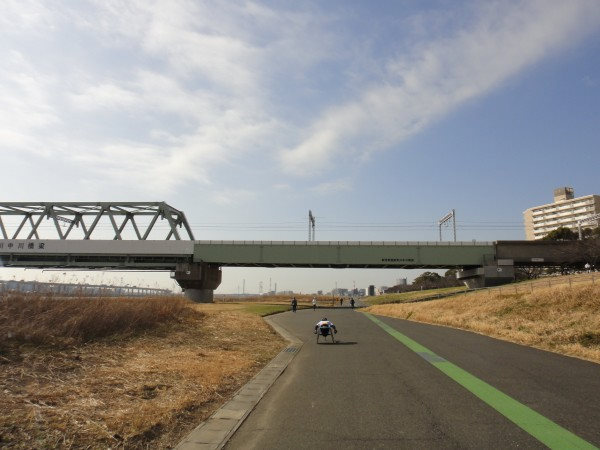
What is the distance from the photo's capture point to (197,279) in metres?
64.4

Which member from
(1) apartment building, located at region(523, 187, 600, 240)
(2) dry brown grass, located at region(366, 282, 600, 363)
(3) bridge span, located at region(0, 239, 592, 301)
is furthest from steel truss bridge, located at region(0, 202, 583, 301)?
(1) apartment building, located at region(523, 187, 600, 240)

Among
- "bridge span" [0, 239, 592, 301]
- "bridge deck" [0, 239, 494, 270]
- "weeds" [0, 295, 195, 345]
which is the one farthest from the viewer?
"bridge deck" [0, 239, 494, 270]

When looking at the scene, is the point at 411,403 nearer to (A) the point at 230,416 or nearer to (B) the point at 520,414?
(B) the point at 520,414

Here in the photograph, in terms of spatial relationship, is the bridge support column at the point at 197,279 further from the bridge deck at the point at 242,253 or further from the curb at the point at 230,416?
the curb at the point at 230,416

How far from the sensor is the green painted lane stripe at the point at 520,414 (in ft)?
17.0

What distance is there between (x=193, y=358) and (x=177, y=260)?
2291 inches

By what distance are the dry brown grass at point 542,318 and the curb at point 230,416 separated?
9735 millimetres

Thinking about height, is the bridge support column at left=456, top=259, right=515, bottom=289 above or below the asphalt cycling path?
above

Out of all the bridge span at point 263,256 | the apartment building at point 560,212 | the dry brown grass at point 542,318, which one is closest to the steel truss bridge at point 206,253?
the bridge span at point 263,256

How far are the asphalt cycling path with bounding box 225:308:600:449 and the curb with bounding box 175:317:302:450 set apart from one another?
155 millimetres

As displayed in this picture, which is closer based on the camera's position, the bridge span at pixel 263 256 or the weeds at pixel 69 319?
the weeds at pixel 69 319

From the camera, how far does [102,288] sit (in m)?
15.0

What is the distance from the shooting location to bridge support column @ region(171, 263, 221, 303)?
64375 mm

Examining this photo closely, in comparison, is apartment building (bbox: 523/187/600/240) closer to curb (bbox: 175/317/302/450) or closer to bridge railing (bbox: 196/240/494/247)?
bridge railing (bbox: 196/240/494/247)
